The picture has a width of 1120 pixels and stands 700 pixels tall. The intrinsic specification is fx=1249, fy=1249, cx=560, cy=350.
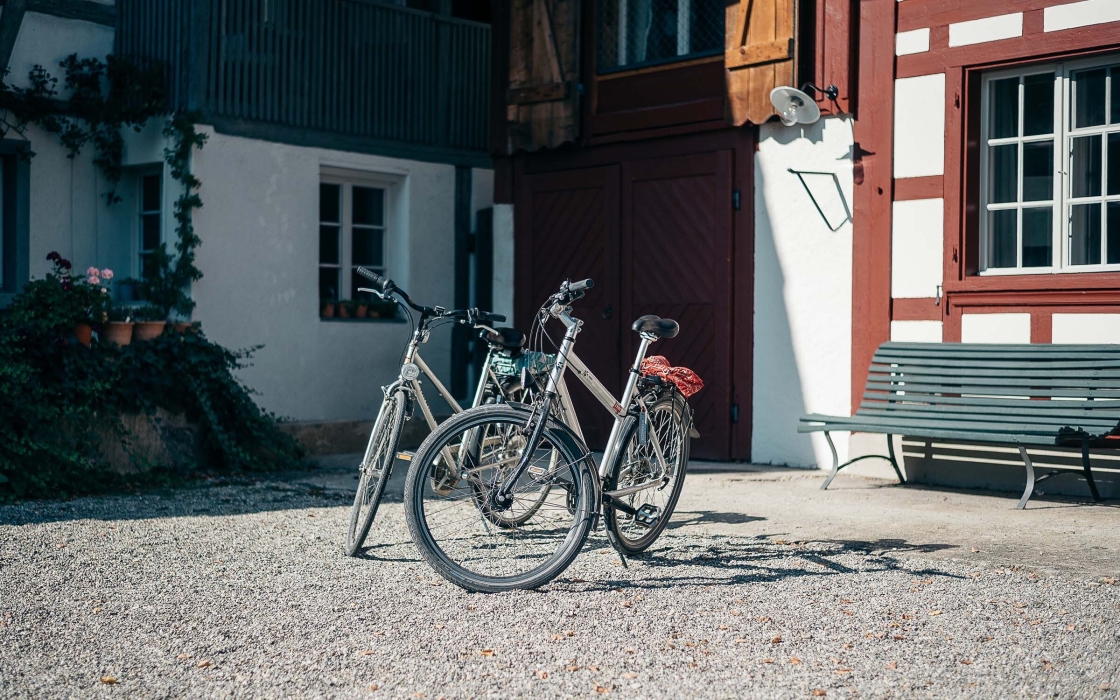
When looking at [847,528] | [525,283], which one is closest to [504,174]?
[525,283]

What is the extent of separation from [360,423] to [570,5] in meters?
3.78

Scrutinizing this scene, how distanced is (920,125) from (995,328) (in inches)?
54.2

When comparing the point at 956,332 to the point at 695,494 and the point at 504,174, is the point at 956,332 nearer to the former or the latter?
the point at 695,494

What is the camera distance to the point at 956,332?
773 cm

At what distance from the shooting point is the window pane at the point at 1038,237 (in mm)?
7492

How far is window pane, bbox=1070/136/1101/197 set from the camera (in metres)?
7.34

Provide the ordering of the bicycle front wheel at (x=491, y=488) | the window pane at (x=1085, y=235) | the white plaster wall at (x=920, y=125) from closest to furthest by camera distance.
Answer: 1. the bicycle front wheel at (x=491, y=488)
2. the window pane at (x=1085, y=235)
3. the white plaster wall at (x=920, y=125)

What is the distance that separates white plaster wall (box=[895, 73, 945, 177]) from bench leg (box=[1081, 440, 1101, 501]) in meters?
2.02

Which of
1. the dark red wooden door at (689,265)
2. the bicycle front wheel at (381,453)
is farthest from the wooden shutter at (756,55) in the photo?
the bicycle front wheel at (381,453)

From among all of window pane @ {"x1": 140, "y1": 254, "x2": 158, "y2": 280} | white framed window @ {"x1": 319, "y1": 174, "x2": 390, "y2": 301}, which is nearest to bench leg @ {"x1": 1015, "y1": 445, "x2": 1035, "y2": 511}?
white framed window @ {"x1": 319, "y1": 174, "x2": 390, "y2": 301}

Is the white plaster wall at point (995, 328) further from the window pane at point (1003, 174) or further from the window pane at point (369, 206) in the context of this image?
the window pane at point (369, 206)

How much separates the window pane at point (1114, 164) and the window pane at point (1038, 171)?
1.09 feet

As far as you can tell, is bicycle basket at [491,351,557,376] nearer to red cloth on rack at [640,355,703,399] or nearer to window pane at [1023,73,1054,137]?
red cloth on rack at [640,355,703,399]

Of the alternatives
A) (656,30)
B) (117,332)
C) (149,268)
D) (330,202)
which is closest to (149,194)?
(149,268)
